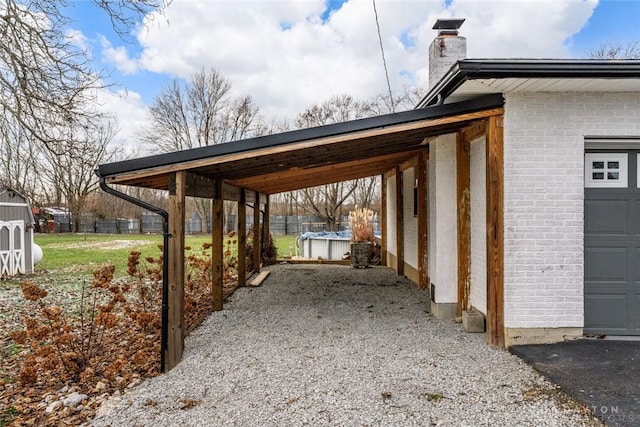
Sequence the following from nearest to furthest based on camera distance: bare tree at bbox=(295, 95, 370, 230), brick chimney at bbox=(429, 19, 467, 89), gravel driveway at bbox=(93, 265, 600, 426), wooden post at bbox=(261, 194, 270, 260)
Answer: gravel driveway at bbox=(93, 265, 600, 426) < brick chimney at bbox=(429, 19, 467, 89) < wooden post at bbox=(261, 194, 270, 260) < bare tree at bbox=(295, 95, 370, 230)

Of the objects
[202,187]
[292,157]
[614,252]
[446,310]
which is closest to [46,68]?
[202,187]

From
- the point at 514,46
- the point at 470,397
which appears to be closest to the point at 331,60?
the point at 514,46

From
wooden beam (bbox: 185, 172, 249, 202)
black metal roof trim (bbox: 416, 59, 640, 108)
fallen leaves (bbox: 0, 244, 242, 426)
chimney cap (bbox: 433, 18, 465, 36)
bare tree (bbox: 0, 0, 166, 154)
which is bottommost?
fallen leaves (bbox: 0, 244, 242, 426)

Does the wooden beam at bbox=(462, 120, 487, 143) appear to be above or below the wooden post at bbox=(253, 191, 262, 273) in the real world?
above

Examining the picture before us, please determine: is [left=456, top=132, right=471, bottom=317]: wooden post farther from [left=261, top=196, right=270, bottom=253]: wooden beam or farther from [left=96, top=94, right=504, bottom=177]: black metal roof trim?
[left=261, top=196, right=270, bottom=253]: wooden beam

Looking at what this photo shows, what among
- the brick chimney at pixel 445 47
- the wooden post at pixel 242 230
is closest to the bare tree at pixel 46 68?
the wooden post at pixel 242 230

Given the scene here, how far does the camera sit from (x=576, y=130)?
453cm

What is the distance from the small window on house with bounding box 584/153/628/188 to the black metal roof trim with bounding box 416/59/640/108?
0.97 metres

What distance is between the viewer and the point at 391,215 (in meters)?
12.0

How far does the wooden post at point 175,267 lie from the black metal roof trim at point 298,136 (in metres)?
0.25

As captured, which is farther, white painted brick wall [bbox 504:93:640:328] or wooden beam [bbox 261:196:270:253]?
wooden beam [bbox 261:196:270:253]

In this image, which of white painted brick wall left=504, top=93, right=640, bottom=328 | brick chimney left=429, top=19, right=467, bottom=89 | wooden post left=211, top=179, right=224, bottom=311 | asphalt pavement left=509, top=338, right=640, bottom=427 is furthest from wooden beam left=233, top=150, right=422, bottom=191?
asphalt pavement left=509, top=338, right=640, bottom=427

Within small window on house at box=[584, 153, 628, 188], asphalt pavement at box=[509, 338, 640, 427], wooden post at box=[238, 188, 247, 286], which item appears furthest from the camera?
wooden post at box=[238, 188, 247, 286]

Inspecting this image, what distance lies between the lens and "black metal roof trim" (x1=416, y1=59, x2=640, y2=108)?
3943mm
